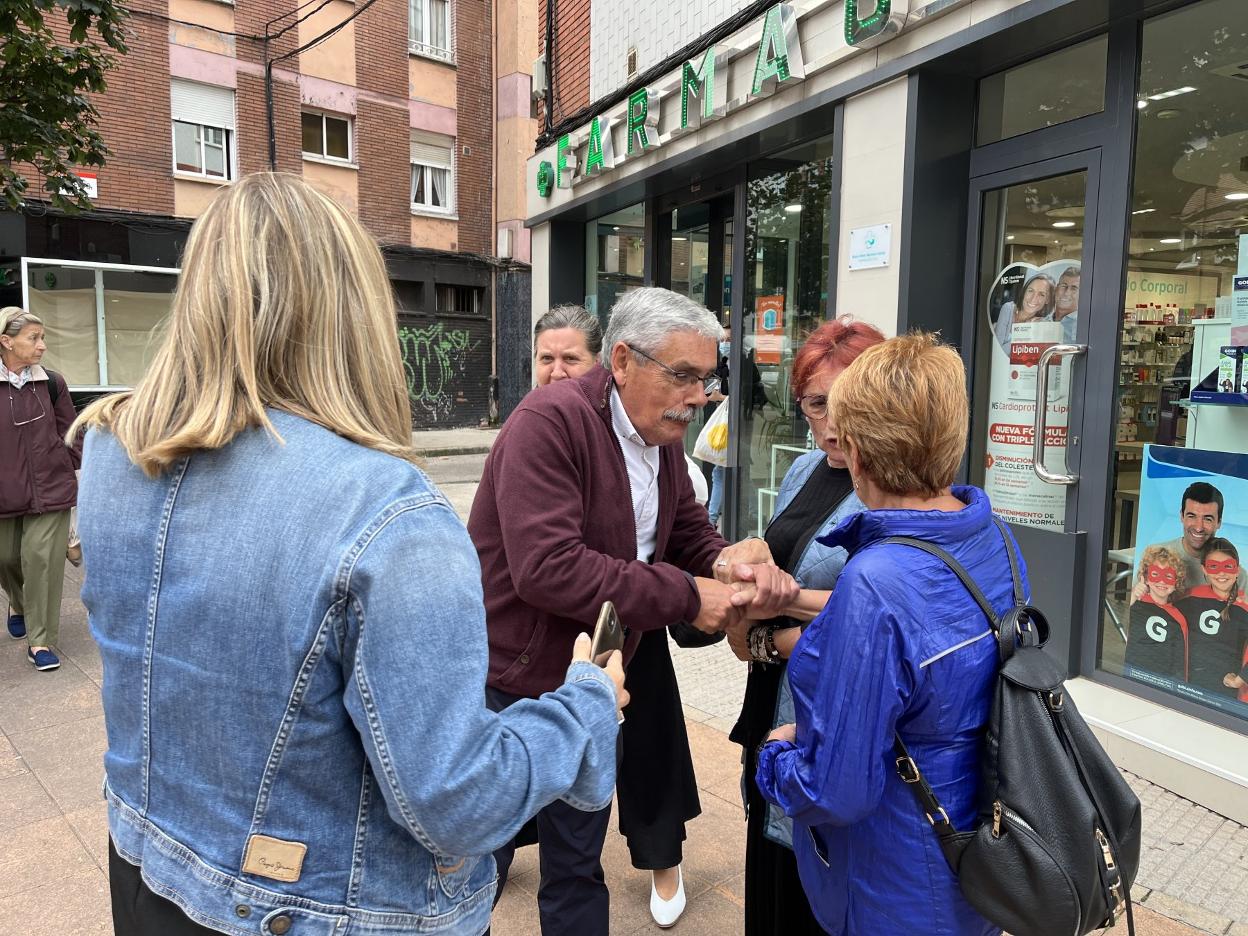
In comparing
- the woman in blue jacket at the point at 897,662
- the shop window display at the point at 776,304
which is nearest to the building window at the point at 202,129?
the shop window display at the point at 776,304

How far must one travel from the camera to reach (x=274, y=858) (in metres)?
1.12

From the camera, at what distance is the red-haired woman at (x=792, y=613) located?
2148 mm

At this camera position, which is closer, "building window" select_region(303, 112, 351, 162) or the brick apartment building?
the brick apartment building

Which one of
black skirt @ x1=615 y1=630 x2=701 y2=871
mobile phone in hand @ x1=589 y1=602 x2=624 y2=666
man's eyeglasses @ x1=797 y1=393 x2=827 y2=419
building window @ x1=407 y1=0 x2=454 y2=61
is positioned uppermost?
building window @ x1=407 y1=0 x2=454 y2=61

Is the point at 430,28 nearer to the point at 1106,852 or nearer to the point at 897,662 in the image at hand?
the point at 897,662

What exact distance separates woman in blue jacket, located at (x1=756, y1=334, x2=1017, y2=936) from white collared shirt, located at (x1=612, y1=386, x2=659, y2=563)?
73 cm

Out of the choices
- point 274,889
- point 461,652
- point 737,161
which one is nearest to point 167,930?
point 274,889

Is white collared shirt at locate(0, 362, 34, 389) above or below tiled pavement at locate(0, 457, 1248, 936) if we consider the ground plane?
above

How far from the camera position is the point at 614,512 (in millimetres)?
2258

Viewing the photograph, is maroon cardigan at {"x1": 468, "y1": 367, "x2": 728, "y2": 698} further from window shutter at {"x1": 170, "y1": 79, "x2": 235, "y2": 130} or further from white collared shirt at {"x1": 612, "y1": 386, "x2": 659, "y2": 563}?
window shutter at {"x1": 170, "y1": 79, "x2": 235, "y2": 130}

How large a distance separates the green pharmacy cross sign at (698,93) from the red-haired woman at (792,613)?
10.1 feet

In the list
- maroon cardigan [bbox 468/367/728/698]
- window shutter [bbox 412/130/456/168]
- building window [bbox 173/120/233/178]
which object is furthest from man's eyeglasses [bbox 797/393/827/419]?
window shutter [bbox 412/130/456/168]

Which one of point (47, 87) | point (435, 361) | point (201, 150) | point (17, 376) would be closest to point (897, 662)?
point (17, 376)

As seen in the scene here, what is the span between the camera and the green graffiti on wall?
19.7 m
